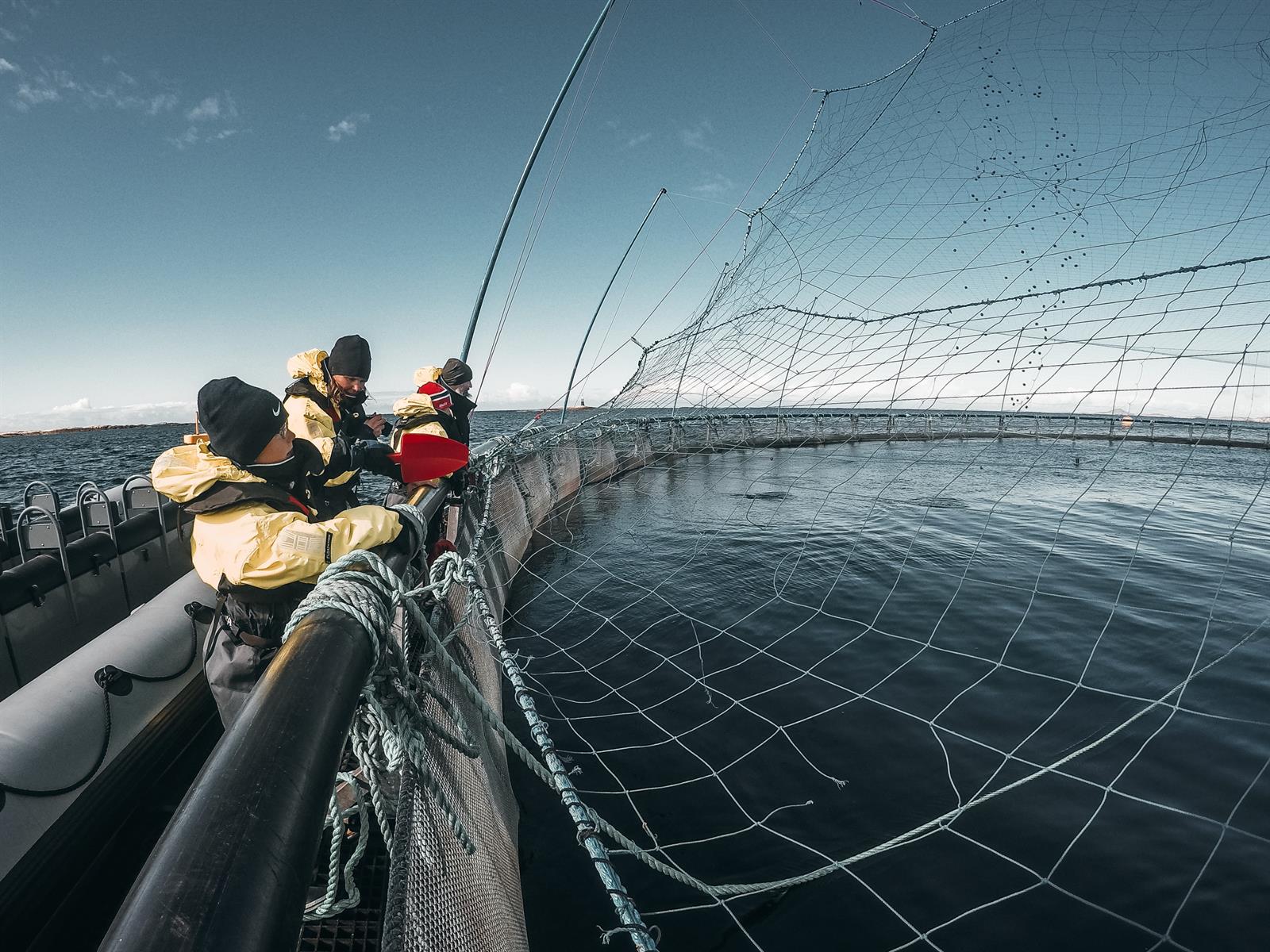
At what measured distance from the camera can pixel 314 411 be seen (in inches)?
172

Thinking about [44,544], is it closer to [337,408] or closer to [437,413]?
[337,408]

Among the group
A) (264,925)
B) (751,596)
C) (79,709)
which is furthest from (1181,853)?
(79,709)

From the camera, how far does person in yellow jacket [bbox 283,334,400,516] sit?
4.26 metres

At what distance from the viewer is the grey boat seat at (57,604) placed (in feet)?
13.1

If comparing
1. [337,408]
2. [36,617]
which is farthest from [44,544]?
[337,408]

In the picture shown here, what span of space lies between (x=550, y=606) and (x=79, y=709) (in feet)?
15.9

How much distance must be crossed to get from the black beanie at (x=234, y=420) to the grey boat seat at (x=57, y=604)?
Answer: 3275mm

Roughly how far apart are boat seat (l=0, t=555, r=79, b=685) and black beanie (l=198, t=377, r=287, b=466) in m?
3.25

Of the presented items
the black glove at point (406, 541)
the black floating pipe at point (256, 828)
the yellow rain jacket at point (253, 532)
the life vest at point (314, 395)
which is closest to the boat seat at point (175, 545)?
the life vest at point (314, 395)

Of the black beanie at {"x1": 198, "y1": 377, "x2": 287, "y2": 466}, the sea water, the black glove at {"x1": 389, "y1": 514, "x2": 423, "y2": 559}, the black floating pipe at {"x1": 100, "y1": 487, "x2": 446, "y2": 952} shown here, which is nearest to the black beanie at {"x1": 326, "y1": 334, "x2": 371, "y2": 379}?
the black beanie at {"x1": 198, "y1": 377, "x2": 287, "y2": 466}

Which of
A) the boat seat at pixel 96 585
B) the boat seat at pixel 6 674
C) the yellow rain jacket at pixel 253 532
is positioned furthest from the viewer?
the boat seat at pixel 96 585

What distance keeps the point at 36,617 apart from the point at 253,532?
12.2 ft

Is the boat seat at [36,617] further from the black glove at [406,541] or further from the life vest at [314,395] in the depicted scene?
the black glove at [406,541]

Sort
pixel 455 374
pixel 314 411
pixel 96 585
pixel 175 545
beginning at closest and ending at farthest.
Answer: pixel 314 411
pixel 96 585
pixel 175 545
pixel 455 374
